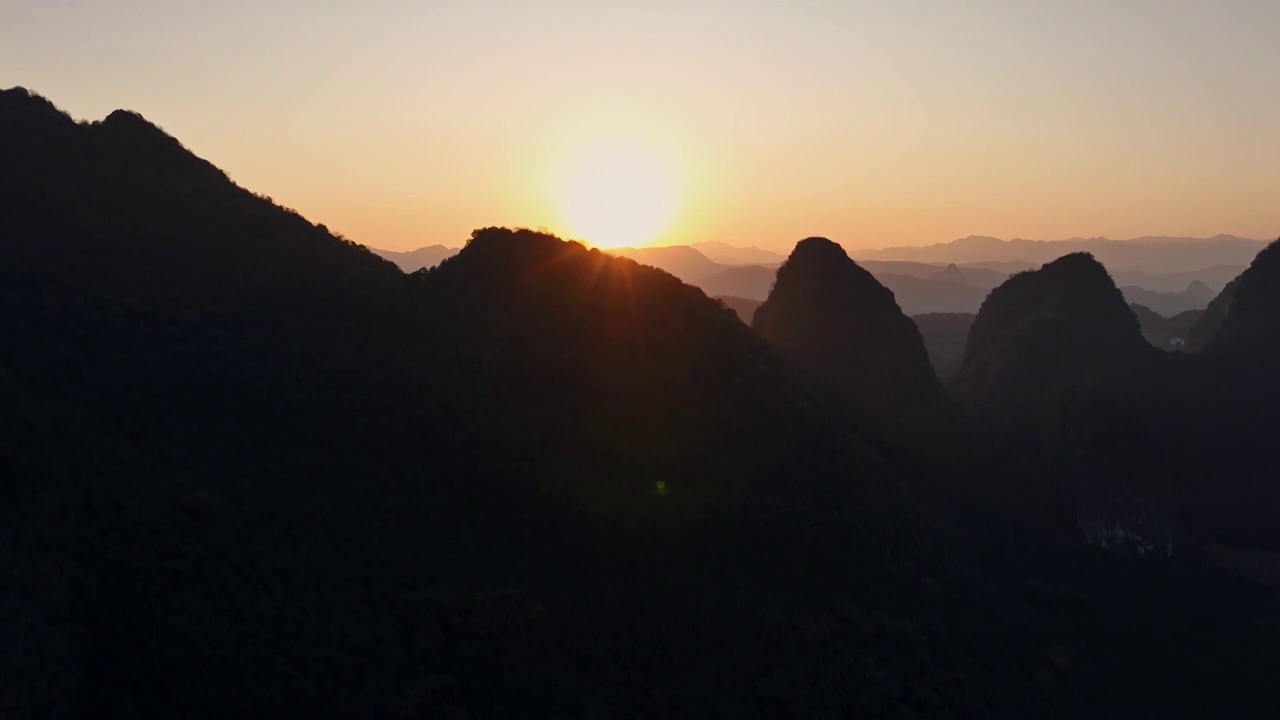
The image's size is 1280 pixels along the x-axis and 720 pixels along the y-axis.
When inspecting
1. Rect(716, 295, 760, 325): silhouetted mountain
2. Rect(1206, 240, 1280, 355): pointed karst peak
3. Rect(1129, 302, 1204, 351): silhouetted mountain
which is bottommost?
Rect(1129, 302, 1204, 351): silhouetted mountain

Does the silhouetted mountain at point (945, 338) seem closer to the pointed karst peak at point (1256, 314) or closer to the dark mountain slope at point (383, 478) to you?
the pointed karst peak at point (1256, 314)

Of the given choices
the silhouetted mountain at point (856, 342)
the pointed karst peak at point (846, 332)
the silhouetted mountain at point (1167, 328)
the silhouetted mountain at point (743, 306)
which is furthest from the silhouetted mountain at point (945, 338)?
the silhouetted mountain at point (743, 306)

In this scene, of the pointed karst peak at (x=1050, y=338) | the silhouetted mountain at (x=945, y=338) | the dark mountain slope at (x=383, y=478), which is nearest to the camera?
the dark mountain slope at (x=383, y=478)

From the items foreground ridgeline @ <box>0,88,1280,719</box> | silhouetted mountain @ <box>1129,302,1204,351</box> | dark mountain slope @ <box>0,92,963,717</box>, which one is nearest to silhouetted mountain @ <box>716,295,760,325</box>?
silhouetted mountain @ <box>1129,302,1204,351</box>

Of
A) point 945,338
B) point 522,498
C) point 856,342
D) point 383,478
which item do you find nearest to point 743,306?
point 945,338

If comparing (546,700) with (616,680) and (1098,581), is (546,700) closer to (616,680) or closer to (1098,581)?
→ (616,680)

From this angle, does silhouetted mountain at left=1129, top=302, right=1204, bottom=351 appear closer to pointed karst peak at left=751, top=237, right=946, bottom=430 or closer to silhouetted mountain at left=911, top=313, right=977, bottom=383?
silhouetted mountain at left=911, top=313, right=977, bottom=383
